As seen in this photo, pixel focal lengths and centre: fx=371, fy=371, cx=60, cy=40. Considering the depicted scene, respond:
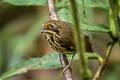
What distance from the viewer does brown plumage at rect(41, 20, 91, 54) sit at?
2008 mm

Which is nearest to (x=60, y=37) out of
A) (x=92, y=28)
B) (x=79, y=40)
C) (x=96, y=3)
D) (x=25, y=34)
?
(x=92, y=28)

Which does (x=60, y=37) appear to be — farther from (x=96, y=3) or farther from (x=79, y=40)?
(x=79, y=40)

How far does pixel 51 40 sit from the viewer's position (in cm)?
204

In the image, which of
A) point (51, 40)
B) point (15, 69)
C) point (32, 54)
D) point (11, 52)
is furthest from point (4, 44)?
point (51, 40)

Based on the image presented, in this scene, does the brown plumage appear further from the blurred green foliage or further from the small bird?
the blurred green foliage

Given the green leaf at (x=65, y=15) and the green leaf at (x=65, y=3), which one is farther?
the green leaf at (x=65, y=15)

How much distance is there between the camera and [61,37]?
81.8 inches

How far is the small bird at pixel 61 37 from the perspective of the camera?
6.59ft

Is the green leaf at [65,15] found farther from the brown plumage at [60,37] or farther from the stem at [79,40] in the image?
the stem at [79,40]

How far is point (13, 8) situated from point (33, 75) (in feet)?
4.17

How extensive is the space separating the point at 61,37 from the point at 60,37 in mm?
13

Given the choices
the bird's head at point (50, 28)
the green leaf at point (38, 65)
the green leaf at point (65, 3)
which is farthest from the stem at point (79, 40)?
the green leaf at point (38, 65)

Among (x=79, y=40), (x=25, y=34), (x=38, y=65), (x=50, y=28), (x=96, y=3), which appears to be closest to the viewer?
(x=79, y=40)

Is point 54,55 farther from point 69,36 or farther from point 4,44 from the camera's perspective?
point 4,44
